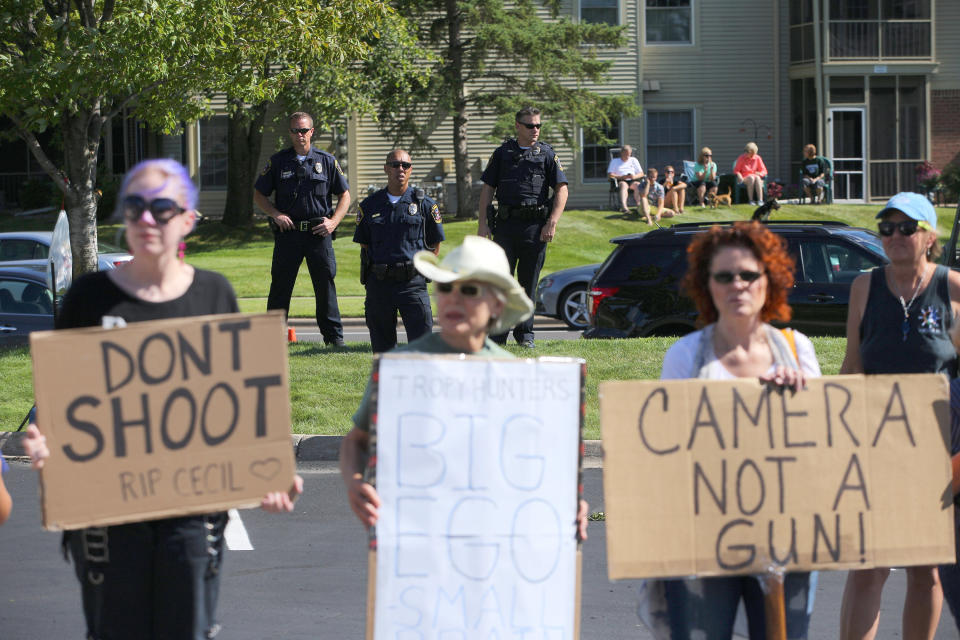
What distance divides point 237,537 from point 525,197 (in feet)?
16.1

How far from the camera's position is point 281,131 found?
102ft

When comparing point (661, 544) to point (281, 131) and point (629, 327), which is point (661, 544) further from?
point (281, 131)

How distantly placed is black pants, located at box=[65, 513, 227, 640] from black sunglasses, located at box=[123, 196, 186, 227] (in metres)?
0.87

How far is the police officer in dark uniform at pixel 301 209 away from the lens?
11531 millimetres

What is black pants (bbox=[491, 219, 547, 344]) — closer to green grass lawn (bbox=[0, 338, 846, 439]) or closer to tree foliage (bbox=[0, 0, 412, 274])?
green grass lawn (bbox=[0, 338, 846, 439])

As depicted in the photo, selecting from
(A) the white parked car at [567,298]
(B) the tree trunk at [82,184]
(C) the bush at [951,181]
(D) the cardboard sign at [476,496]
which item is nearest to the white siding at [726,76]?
(C) the bush at [951,181]

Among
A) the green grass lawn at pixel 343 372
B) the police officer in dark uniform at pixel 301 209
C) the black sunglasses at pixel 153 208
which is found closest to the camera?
the black sunglasses at pixel 153 208

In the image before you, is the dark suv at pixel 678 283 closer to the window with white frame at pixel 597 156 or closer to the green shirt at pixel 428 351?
the green shirt at pixel 428 351

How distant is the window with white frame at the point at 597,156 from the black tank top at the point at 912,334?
28.8 metres

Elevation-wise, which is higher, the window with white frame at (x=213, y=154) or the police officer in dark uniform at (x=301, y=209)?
the window with white frame at (x=213, y=154)

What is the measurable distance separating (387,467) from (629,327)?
9.30 meters

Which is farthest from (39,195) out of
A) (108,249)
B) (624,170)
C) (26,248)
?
(26,248)

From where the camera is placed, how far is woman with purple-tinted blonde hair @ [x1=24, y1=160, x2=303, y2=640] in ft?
11.9

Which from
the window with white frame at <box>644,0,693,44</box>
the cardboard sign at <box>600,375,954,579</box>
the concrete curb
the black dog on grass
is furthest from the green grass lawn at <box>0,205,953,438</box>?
the window with white frame at <box>644,0,693,44</box>
